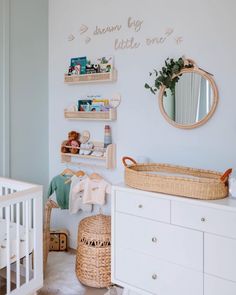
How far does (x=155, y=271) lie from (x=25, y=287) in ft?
2.59

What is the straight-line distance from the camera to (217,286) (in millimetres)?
1572

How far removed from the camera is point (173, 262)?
1.71m

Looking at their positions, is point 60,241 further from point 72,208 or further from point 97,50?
point 97,50

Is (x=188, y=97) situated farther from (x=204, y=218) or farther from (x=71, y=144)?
(x=71, y=144)

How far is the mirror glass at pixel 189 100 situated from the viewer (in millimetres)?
2029

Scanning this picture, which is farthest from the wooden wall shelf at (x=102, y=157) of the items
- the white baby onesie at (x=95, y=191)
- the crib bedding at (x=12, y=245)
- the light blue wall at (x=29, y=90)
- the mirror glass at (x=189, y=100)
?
the crib bedding at (x=12, y=245)

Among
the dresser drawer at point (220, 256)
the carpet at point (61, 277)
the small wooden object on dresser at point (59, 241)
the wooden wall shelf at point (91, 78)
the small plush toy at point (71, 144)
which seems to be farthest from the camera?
the small wooden object on dresser at point (59, 241)

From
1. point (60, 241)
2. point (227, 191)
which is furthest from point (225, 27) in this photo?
point (60, 241)

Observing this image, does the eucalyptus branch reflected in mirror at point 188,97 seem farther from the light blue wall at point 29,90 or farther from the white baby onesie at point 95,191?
the light blue wall at point 29,90

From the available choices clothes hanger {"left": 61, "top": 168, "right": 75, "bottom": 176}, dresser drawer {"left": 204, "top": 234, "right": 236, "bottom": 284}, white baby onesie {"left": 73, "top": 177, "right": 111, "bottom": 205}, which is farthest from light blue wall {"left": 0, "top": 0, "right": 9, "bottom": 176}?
dresser drawer {"left": 204, "top": 234, "right": 236, "bottom": 284}

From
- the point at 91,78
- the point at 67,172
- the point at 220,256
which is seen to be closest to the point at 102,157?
the point at 67,172

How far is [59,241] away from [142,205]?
132cm

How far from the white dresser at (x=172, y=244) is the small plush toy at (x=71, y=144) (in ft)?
2.91

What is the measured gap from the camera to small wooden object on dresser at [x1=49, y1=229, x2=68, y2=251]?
2805mm
